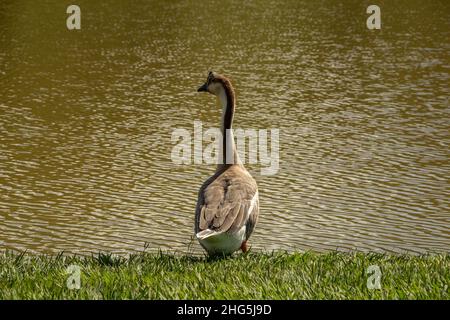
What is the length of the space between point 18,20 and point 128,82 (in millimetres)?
11775

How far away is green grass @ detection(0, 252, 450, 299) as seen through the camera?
8.11m

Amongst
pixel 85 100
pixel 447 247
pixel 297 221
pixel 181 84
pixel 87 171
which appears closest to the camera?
pixel 447 247

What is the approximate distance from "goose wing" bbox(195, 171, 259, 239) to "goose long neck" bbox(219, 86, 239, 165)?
0.26 m

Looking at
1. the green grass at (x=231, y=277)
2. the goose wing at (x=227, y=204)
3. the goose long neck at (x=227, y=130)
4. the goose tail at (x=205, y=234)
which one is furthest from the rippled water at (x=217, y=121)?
the goose tail at (x=205, y=234)

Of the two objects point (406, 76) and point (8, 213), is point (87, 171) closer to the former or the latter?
point (8, 213)

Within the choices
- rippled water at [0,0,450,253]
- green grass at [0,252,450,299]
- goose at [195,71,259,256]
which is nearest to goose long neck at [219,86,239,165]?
goose at [195,71,259,256]

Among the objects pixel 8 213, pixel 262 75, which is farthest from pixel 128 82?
pixel 8 213

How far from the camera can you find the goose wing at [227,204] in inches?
380

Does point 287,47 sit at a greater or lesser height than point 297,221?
greater

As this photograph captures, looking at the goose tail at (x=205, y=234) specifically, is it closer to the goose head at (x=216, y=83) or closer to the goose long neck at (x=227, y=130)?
the goose long neck at (x=227, y=130)

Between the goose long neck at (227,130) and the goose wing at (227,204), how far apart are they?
257 mm

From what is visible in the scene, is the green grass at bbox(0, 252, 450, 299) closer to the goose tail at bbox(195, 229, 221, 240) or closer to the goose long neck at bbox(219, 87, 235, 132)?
the goose tail at bbox(195, 229, 221, 240)

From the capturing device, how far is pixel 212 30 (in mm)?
33656

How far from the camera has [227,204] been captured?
992 cm
